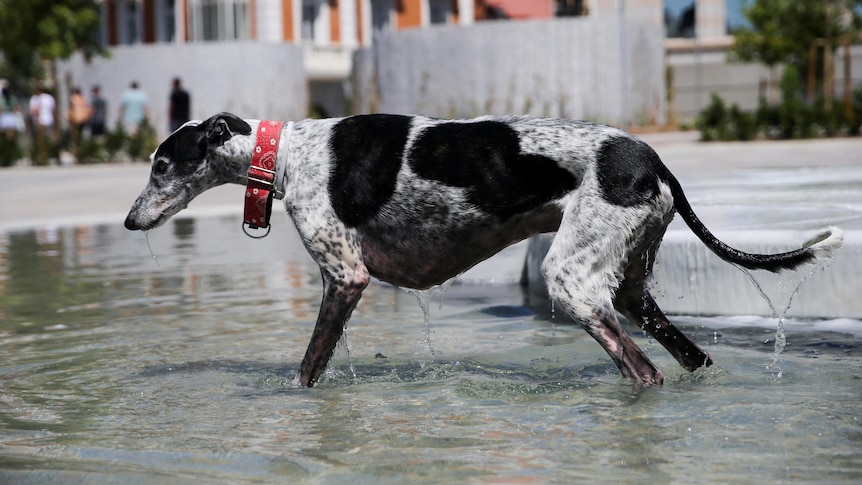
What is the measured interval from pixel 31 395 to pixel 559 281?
2.50 m

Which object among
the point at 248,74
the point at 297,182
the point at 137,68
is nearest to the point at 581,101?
the point at 248,74

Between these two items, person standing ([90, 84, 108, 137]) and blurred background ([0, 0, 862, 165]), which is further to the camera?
person standing ([90, 84, 108, 137])

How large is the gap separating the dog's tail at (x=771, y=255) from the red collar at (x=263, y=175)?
5.60ft

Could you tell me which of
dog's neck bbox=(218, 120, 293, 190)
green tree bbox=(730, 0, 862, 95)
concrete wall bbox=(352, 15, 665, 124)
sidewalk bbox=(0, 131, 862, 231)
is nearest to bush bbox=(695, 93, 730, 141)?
sidewalk bbox=(0, 131, 862, 231)

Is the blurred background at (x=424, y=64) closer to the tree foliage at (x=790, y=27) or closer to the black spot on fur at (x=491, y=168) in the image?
the tree foliage at (x=790, y=27)

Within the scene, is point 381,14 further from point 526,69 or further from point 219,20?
point 526,69

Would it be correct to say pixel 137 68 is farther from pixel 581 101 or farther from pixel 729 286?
pixel 729 286

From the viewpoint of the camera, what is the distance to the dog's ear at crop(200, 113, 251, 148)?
5.53 metres

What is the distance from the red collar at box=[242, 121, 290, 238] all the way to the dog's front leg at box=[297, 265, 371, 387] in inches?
15.8

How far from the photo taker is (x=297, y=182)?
17.6ft

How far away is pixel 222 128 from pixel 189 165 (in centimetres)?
24

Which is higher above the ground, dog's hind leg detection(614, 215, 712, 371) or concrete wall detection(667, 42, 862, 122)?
concrete wall detection(667, 42, 862, 122)

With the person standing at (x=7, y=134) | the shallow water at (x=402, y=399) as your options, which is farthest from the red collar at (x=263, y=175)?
the person standing at (x=7, y=134)

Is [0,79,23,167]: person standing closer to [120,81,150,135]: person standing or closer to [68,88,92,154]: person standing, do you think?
[68,88,92,154]: person standing
